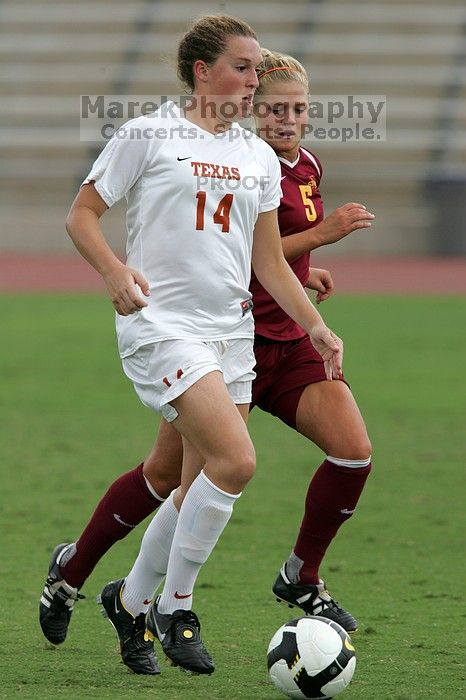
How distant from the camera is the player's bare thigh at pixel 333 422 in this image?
468cm

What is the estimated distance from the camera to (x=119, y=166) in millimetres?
4004

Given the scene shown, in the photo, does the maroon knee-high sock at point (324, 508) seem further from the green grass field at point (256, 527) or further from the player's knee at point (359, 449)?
the green grass field at point (256, 527)

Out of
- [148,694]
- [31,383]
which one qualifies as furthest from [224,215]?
[31,383]

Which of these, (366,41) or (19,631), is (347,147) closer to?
(366,41)

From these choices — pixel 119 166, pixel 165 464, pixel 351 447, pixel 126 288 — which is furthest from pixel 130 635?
pixel 119 166

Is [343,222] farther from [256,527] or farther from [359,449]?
[256,527]

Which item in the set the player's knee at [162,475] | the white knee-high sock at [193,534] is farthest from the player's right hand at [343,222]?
the white knee-high sock at [193,534]

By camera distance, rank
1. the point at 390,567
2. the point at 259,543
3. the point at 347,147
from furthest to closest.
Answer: the point at 347,147 → the point at 259,543 → the point at 390,567

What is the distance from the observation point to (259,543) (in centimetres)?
616

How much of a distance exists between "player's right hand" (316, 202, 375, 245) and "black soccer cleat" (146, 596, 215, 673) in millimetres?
1392

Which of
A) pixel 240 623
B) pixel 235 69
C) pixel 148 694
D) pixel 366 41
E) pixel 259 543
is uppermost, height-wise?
pixel 235 69

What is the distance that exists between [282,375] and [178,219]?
996 millimetres

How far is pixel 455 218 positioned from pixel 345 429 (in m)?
17.4

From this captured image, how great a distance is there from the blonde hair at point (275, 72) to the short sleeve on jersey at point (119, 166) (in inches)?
35.7
